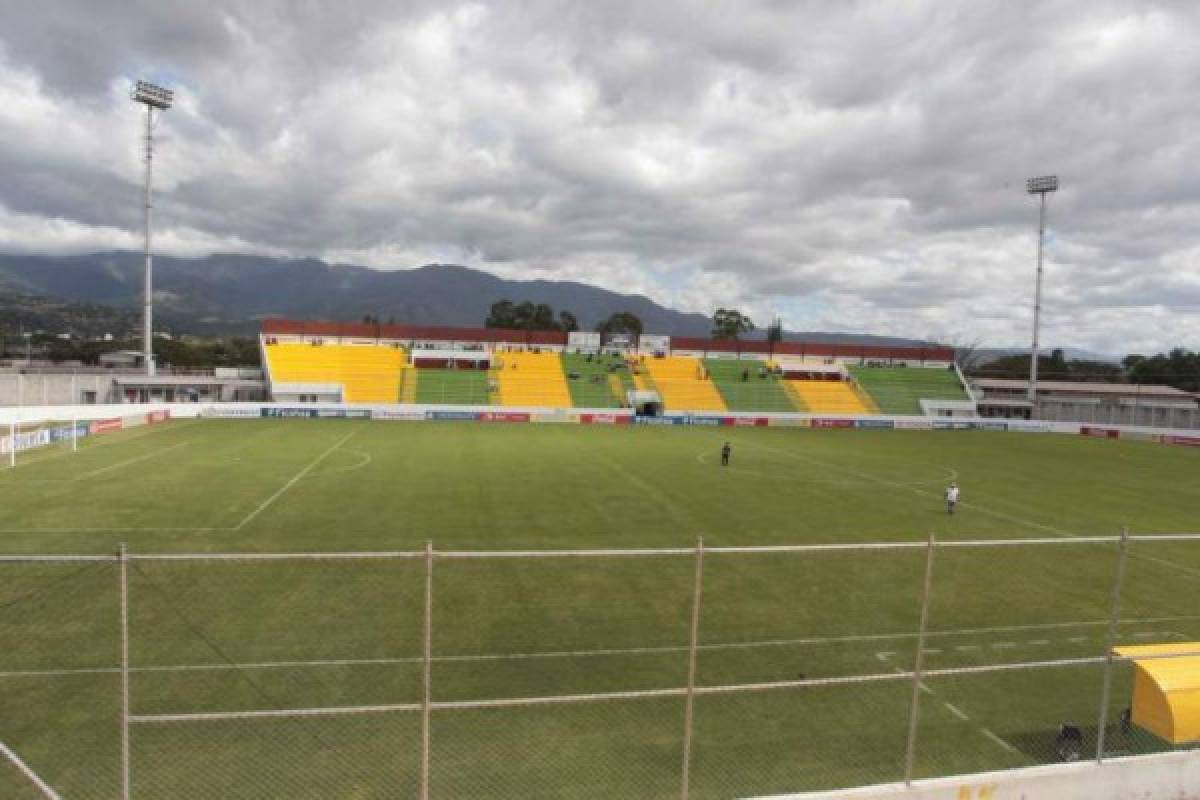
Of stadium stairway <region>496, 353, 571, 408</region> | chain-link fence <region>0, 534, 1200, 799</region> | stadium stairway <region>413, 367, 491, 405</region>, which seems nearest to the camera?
chain-link fence <region>0, 534, 1200, 799</region>

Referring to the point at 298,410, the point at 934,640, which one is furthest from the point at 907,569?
the point at 298,410

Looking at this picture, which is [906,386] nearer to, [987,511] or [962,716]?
[987,511]

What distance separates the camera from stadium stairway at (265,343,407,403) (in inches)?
2835

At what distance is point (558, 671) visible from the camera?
1166 cm

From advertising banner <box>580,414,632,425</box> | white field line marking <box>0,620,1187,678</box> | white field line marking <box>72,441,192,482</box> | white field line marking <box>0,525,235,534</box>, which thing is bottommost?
white field line marking <box>72,441,192,482</box>

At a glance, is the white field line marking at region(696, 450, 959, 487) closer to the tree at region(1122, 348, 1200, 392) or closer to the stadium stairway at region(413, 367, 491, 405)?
the stadium stairway at region(413, 367, 491, 405)

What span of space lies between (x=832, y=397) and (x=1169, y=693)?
76417mm

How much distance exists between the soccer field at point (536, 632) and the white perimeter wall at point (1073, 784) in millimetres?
1308

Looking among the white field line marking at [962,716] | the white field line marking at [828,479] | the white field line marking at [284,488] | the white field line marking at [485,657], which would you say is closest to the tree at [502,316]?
the white field line marking at [284,488]

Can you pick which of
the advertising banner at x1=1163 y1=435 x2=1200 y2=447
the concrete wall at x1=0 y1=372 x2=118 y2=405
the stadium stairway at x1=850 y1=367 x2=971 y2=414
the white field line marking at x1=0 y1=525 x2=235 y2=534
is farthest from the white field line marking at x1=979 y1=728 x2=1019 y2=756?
the stadium stairway at x1=850 y1=367 x2=971 y2=414

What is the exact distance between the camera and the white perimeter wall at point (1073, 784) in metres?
6.93

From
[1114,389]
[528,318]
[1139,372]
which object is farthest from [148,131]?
[1139,372]

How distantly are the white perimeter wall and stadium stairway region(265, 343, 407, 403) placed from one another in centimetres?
6761

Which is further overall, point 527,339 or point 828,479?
point 527,339
